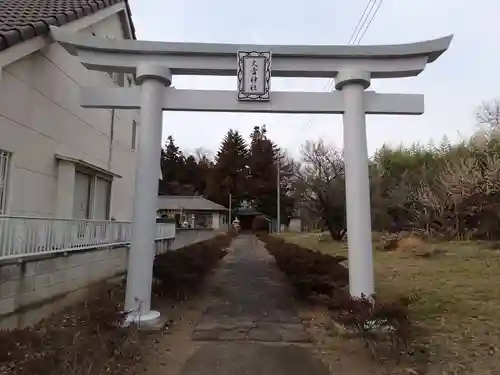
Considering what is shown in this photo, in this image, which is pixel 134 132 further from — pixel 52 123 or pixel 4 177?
pixel 4 177

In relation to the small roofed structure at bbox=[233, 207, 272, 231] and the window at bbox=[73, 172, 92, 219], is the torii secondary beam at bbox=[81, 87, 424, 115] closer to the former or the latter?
the window at bbox=[73, 172, 92, 219]

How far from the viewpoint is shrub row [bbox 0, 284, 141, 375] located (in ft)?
10.2

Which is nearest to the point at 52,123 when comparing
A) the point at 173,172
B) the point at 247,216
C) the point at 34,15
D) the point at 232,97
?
A: the point at 34,15

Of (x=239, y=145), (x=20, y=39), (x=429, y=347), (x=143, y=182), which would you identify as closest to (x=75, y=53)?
(x=20, y=39)

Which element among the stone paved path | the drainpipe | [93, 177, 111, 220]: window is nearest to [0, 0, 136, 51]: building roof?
the drainpipe

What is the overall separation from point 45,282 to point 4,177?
1578 mm

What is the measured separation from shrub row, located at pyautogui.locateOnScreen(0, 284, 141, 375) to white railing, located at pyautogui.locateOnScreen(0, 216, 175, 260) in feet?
3.28

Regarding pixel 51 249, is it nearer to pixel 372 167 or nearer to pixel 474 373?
pixel 474 373

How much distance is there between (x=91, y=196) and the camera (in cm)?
844

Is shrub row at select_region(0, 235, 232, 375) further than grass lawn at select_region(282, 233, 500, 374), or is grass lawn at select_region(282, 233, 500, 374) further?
grass lawn at select_region(282, 233, 500, 374)

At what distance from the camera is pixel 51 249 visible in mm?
5578

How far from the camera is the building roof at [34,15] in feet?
17.5

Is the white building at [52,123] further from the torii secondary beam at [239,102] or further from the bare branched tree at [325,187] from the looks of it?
the bare branched tree at [325,187]

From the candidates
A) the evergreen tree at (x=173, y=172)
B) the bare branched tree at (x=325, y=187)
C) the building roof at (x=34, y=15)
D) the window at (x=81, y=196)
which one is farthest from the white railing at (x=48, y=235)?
the evergreen tree at (x=173, y=172)
